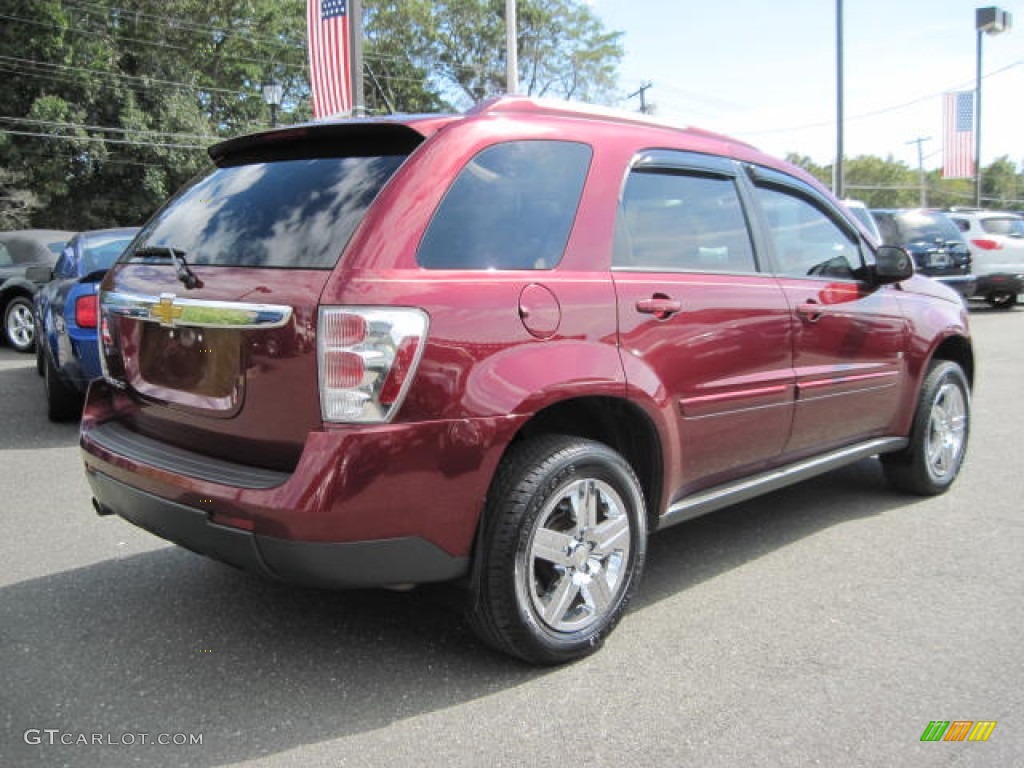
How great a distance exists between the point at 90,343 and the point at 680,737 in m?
5.21

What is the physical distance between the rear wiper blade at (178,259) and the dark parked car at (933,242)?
13.6m

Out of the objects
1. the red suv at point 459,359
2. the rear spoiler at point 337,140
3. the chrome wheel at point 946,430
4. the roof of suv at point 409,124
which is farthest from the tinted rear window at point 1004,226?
the rear spoiler at point 337,140

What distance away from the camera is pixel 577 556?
2928 mm

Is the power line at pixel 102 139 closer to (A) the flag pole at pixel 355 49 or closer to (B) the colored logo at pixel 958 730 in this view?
(A) the flag pole at pixel 355 49

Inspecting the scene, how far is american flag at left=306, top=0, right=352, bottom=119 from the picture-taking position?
37.6 ft

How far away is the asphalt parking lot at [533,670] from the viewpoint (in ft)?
8.11

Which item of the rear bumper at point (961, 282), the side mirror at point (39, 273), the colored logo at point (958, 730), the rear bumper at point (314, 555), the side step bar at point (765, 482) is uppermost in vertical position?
the side mirror at point (39, 273)

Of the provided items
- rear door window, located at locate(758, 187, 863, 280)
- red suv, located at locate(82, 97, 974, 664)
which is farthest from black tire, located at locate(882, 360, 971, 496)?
red suv, located at locate(82, 97, 974, 664)

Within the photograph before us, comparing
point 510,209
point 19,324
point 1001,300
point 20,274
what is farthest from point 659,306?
point 1001,300

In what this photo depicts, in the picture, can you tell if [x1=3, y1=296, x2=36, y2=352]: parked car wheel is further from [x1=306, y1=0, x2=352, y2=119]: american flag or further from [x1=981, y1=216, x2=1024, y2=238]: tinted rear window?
[x1=981, y1=216, x2=1024, y2=238]: tinted rear window

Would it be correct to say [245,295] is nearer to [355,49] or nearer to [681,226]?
[681,226]

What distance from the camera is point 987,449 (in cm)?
603

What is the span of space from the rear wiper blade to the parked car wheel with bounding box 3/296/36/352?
9561 mm

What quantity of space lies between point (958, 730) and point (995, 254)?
618 inches
